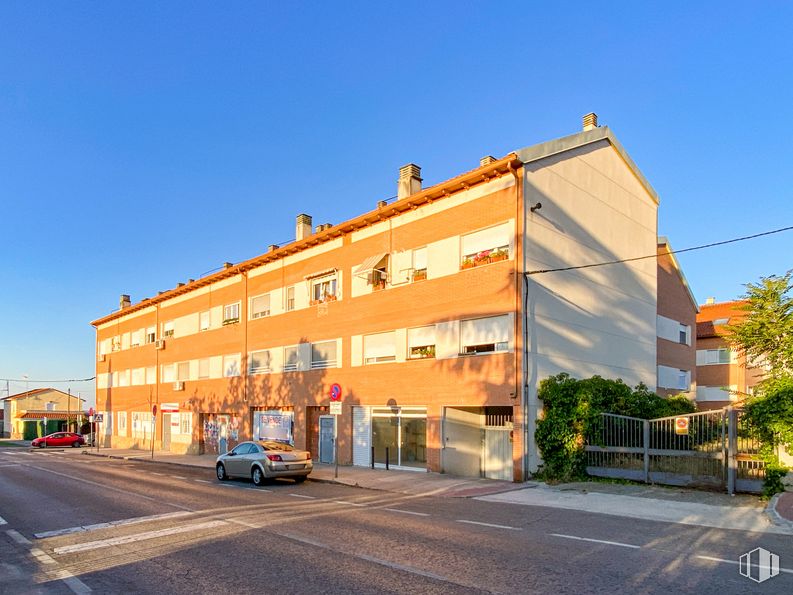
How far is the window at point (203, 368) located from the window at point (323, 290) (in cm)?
1213

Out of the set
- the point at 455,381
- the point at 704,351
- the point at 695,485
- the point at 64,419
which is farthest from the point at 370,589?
the point at 64,419

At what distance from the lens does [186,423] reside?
38.6 meters

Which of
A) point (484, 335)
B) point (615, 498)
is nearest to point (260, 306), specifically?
point (484, 335)

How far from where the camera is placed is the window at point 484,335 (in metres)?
19.2

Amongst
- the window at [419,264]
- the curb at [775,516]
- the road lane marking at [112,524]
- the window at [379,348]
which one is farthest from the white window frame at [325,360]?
the curb at [775,516]

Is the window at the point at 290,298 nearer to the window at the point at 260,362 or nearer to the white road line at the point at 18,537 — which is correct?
the window at the point at 260,362

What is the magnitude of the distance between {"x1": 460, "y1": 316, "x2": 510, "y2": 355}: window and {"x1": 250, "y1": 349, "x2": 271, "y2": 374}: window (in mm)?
13679

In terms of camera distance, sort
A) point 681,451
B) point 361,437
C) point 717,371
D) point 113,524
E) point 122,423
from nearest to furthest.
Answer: point 113,524
point 681,451
point 361,437
point 717,371
point 122,423

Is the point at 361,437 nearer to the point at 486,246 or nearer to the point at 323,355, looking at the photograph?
the point at 323,355

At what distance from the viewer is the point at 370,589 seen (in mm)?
6773

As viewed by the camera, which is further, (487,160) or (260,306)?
(260,306)

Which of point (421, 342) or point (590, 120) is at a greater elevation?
point (590, 120)

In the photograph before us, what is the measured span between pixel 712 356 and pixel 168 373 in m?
37.3

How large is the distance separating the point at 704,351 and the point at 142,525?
1569 inches
